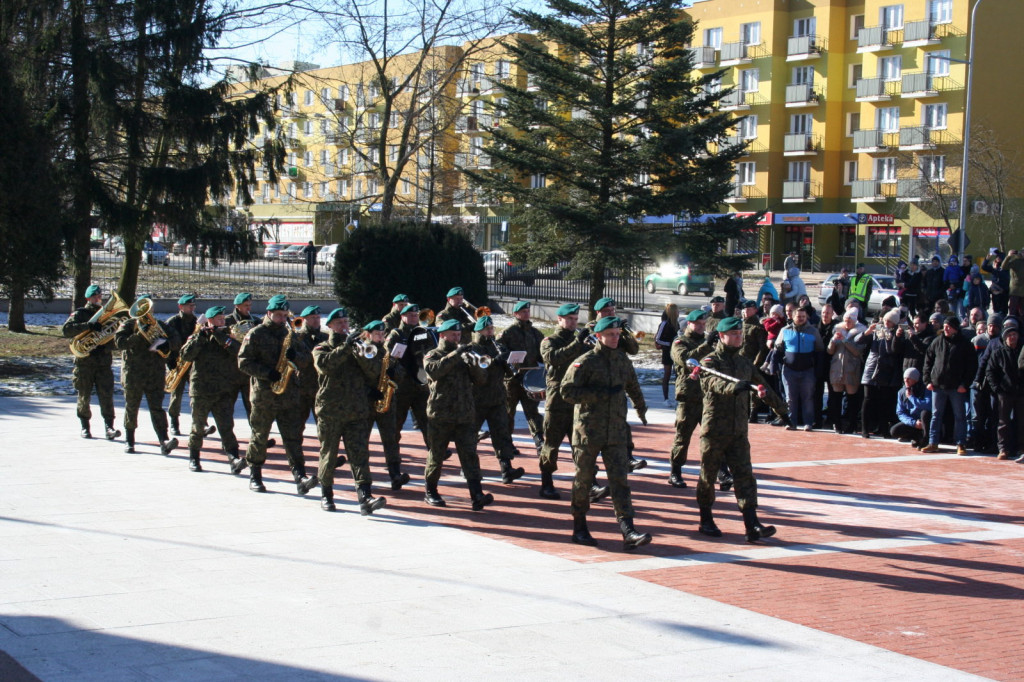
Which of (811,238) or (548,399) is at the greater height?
(811,238)

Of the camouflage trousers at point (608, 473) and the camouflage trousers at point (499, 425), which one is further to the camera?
the camouflage trousers at point (499, 425)

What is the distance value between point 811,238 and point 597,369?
55788mm

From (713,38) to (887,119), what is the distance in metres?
11.3

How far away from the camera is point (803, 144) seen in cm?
6097

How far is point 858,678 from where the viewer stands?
6121 mm

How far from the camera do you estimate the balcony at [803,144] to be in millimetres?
60969

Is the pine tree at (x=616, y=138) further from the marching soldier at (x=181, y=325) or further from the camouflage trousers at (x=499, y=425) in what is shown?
the camouflage trousers at (x=499, y=425)

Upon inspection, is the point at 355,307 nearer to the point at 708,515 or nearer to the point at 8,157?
the point at 8,157

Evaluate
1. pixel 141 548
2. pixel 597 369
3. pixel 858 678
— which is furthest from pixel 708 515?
pixel 141 548

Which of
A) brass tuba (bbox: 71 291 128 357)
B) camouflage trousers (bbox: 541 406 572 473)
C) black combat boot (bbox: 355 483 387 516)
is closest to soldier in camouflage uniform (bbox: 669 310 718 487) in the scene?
camouflage trousers (bbox: 541 406 572 473)

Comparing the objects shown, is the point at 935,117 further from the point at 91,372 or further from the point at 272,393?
the point at 272,393

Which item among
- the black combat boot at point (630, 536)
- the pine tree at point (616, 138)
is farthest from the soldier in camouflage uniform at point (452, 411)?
the pine tree at point (616, 138)

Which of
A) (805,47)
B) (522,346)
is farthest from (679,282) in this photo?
(522,346)

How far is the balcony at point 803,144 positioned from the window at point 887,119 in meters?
3.50
